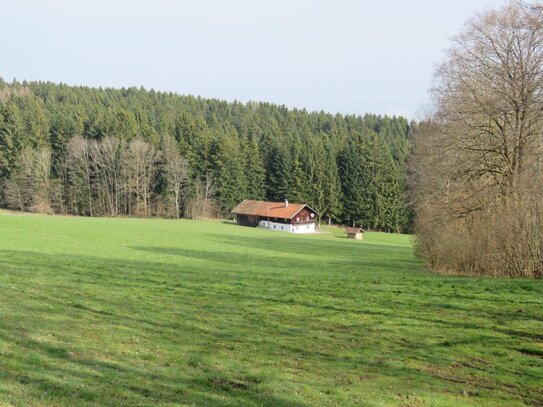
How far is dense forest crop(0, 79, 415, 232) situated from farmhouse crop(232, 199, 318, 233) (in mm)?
7841

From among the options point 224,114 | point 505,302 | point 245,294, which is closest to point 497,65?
point 505,302

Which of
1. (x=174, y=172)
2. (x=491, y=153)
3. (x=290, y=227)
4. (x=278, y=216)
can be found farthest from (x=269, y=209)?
(x=491, y=153)

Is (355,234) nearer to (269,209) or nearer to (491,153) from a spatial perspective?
(269,209)

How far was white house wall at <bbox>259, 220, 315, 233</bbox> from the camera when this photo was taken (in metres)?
78.2

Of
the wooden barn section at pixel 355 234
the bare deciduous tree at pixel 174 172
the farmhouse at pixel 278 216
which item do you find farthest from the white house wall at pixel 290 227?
the bare deciduous tree at pixel 174 172

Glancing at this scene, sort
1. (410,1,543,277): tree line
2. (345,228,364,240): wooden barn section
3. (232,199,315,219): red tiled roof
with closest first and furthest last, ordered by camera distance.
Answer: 1. (410,1,543,277): tree line
2. (345,228,364,240): wooden barn section
3. (232,199,315,219): red tiled roof

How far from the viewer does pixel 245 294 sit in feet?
48.2

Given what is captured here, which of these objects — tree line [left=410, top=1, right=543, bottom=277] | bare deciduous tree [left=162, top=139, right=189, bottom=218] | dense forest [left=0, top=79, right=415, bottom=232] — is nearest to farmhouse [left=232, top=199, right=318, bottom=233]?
dense forest [left=0, top=79, right=415, bottom=232]

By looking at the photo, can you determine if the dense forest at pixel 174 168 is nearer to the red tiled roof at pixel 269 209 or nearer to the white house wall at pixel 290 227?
the red tiled roof at pixel 269 209

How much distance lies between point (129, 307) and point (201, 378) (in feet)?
17.0

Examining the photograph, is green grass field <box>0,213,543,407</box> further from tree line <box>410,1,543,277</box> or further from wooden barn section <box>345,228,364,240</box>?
wooden barn section <box>345,228,364,240</box>

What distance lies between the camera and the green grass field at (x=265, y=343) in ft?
22.7

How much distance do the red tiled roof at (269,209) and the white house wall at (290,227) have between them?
1504 millimetres

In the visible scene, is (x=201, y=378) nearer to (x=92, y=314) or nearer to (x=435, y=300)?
(x=92, y=314)
